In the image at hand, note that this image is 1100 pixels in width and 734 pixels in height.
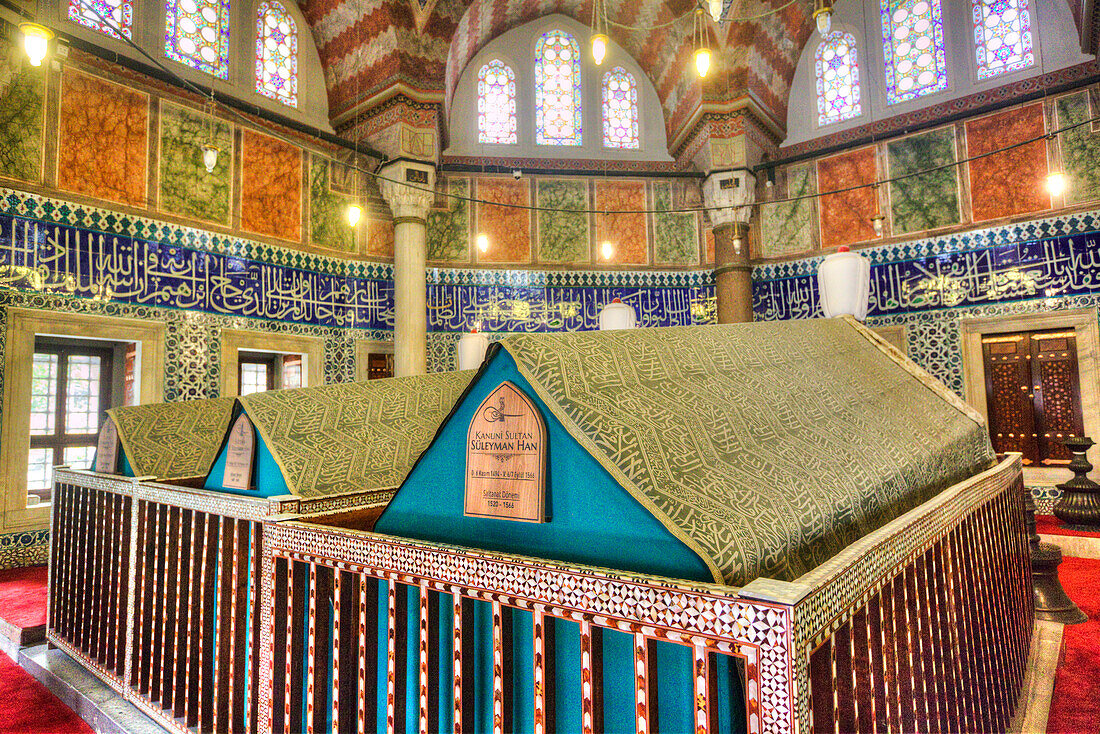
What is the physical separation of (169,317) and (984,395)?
Result: 9.40 m

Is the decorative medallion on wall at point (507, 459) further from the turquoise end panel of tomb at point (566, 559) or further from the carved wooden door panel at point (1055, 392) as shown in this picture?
the carved wooden door panel at point (1055, 392)

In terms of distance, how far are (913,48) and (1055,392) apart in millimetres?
4862

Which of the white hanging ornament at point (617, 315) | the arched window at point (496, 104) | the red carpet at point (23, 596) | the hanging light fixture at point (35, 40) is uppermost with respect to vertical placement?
the arched window at point (496, 104)

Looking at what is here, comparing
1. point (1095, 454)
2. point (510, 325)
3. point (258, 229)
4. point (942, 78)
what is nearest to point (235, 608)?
point (258, 229)

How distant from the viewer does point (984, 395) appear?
680 cm

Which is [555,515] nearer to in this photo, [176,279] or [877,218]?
[176,279]

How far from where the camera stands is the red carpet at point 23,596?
109 inches

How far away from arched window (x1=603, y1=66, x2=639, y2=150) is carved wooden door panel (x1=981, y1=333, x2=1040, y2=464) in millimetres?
5674

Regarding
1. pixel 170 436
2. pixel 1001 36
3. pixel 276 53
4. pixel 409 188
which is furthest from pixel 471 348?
pixel 1001 36

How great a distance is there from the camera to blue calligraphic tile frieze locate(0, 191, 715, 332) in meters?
5.02

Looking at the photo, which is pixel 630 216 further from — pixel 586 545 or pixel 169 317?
pixel 586 545

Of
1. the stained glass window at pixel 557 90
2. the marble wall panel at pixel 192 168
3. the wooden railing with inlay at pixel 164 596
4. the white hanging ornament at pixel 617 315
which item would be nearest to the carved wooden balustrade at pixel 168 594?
the wooden railing with inlay at pixel 164 596

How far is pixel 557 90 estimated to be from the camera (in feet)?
28.4

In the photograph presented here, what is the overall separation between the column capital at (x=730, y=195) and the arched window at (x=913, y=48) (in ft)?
7.18
